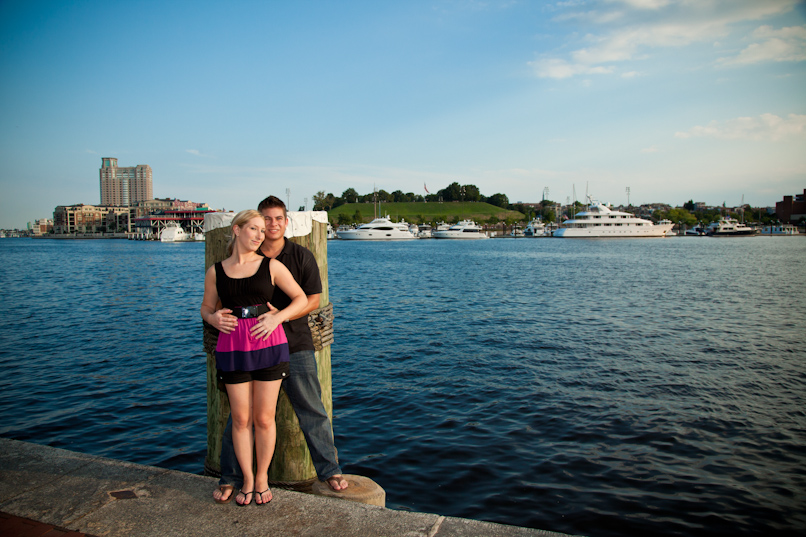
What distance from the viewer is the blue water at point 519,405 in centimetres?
584

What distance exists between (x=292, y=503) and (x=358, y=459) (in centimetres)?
348

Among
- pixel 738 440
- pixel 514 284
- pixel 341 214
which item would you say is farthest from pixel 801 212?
pixel 738 440

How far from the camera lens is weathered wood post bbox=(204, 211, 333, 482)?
13.2 ft

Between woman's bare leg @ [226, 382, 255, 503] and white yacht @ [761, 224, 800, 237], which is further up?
white yacht @ [761, 224, 800, 237]

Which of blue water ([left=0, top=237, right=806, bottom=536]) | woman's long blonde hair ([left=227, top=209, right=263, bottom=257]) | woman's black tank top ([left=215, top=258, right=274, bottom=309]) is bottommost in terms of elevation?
blue water ([left=0, top=237, right=806, bottom=536])

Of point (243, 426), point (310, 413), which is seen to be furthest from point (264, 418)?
point (310, 413)

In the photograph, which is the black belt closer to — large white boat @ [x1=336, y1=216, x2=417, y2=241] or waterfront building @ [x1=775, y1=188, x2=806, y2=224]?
large white boat @ [x1=336, y1=216, x2=417, y2=241]

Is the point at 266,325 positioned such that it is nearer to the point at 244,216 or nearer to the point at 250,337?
the point at 250,337

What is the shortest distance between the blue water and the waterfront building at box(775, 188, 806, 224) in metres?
193

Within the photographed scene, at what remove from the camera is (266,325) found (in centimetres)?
362

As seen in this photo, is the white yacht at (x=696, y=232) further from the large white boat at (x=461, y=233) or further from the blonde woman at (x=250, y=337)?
the blonde woman at (x=250, y=337)

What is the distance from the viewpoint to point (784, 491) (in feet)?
19.5

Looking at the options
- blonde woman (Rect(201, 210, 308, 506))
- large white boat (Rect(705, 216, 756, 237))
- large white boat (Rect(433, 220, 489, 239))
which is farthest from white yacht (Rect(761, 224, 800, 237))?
blonde woman (Rect(201, 210, 308, 506))

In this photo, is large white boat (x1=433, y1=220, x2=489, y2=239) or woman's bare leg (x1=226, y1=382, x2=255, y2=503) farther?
large white boat (x1=433, y1=220, x2=489, y2=239)
